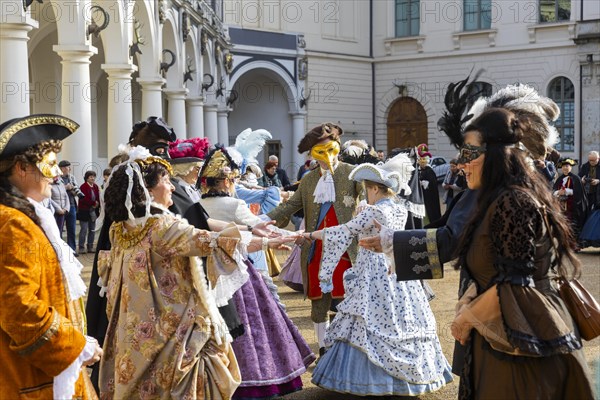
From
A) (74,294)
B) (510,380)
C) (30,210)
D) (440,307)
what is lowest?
(440,307)

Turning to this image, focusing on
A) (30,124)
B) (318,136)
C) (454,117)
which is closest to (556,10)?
(318,136)

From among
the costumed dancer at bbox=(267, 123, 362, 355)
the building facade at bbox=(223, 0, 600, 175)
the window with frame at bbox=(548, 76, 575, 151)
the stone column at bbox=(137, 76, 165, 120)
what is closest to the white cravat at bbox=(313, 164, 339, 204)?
the costumed dancer at bbox=(267, 123, 362, 355)

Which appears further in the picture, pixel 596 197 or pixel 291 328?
pixel 596 197

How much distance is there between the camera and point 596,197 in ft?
44.0

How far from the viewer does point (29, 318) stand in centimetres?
284

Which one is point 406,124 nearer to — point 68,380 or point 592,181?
point 592,181

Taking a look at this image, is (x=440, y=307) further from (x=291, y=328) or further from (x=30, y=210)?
(x=30, y=210)

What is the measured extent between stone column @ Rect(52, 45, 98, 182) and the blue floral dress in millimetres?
7053

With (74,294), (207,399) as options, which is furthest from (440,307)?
(74,294)

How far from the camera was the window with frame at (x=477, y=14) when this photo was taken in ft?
95.1

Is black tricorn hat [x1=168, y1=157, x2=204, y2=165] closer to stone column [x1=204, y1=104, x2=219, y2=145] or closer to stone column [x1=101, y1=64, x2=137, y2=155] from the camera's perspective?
stone column [x1=101, y1=64, x2=137, y2=155]

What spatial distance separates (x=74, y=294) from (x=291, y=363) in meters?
2.08

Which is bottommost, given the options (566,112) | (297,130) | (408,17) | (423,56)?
(297,130)

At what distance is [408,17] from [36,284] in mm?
29110
